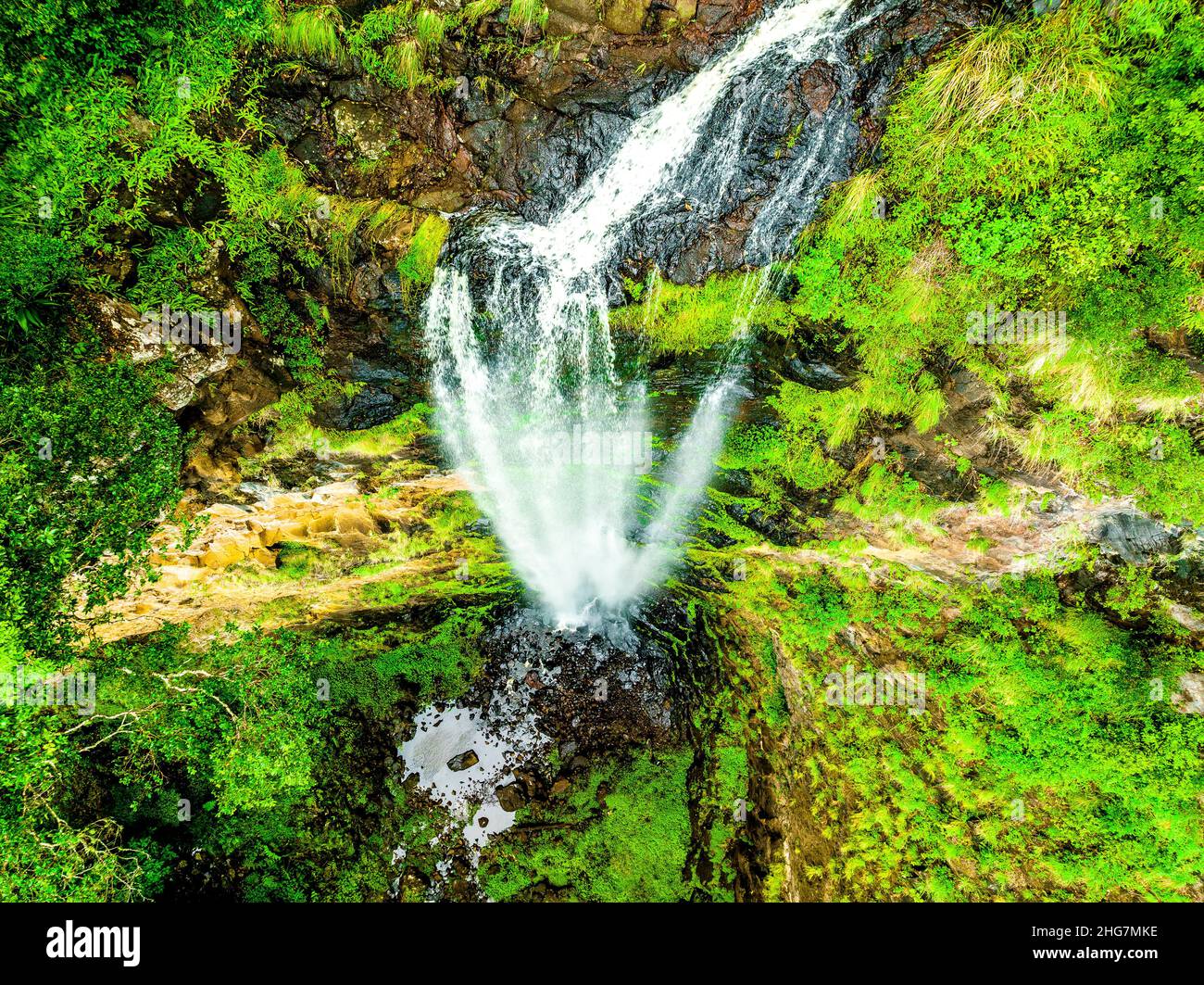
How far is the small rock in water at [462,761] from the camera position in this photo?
1044 centimetres

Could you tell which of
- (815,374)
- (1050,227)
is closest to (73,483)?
(815,374)

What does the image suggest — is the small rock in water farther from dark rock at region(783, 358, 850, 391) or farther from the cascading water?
dark rock at region(783, 358, 850, 391)

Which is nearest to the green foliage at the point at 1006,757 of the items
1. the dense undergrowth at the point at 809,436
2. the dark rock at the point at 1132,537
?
the dense undergrowth at the point at 809,436

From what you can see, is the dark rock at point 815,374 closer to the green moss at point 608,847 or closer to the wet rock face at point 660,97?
the wet rock face at point 660,97

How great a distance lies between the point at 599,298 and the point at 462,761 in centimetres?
926

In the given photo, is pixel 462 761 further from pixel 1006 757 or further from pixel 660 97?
pixel 660 97

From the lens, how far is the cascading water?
5.88 m

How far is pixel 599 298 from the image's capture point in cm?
686

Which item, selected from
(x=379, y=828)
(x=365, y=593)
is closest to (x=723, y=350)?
(x=365, y=593)

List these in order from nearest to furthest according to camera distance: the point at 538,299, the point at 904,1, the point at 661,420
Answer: the point at 904,1 < the point at 538,299 < the point at 661,420

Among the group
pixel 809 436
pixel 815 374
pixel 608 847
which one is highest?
pixel 815 374
